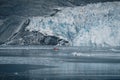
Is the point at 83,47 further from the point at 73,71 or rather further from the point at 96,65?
the point at 73,71

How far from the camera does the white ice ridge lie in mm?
45656

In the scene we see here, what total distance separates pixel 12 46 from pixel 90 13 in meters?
12.4

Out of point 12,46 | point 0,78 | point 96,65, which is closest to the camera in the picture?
point 0,78

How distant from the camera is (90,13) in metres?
48.7

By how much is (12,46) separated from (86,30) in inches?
487

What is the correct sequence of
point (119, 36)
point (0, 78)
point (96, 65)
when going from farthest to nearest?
1. point (119, 36)
2. point (96, 65)
3. point (0, 78)

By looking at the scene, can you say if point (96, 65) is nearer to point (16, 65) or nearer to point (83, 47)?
point (16, 65)

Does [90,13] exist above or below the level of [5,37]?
above

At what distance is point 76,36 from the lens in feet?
155

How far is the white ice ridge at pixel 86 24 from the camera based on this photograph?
45656mm

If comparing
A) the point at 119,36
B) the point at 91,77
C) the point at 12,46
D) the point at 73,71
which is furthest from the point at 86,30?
the point at 91,77

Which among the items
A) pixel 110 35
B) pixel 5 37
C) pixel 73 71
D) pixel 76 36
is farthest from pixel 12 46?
pixel 73 71

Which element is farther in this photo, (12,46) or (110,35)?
(12,46)

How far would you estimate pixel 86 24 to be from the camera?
47531 millimetres
